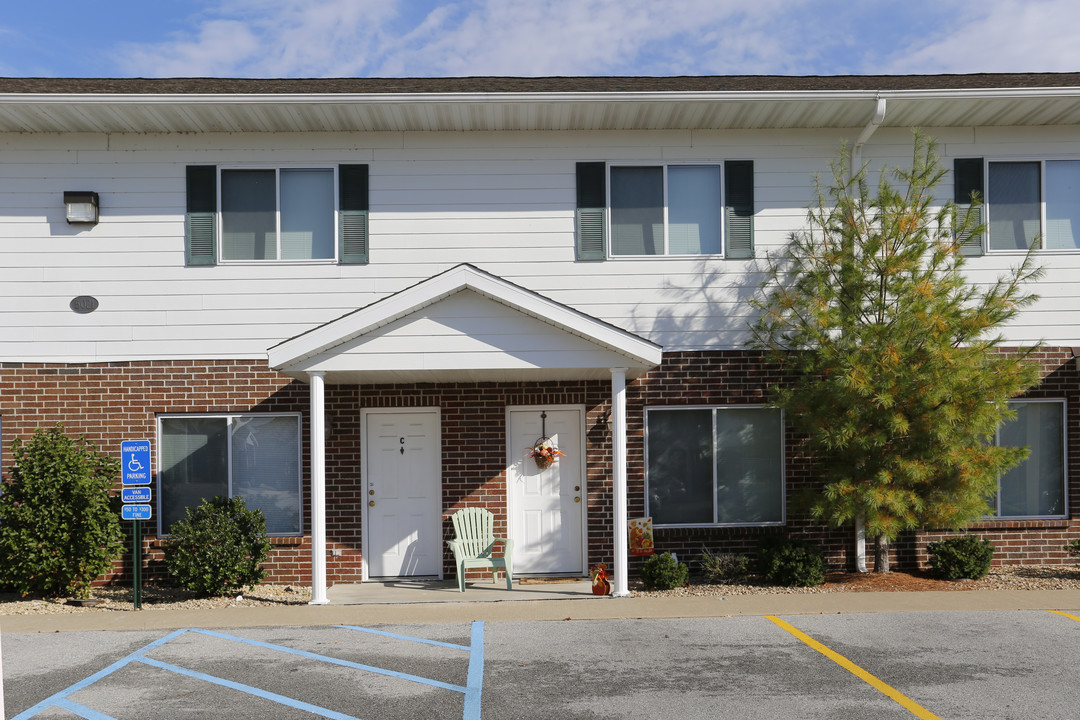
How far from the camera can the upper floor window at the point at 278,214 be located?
11531 mm

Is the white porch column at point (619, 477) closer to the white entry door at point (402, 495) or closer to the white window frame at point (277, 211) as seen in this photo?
the white entry door at point (402, 495)

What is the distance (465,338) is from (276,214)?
3439 mm

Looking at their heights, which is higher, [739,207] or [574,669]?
[739,207]

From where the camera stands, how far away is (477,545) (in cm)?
1124

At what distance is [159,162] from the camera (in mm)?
11508

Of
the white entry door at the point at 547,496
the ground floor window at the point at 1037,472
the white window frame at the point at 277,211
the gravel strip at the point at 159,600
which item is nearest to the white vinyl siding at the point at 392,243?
the white window frame at the point at 277,211

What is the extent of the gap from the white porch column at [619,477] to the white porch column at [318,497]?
130 inches

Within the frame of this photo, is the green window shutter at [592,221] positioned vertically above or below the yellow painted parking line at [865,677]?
above

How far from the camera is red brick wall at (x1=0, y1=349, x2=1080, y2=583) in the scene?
1136cm

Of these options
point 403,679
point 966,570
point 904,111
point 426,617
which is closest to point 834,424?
point 966,570

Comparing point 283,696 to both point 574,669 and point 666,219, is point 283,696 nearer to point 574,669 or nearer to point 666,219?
point 574,669

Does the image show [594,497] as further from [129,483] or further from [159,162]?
[159,162]

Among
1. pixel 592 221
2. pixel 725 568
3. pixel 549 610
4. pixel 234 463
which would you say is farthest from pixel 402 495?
pixel 592 221

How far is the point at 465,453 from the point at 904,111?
7075 millimetres
